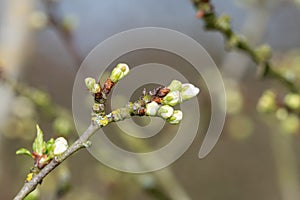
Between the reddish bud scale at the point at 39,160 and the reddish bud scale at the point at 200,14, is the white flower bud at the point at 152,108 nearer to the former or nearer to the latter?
the reddish bud scale at the point at 39,160

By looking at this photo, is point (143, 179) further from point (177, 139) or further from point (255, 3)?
point (255, 3)

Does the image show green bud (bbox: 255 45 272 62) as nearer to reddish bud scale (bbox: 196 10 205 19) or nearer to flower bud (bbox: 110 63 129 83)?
reddish bud scale (bbox: 196 10 205 19)

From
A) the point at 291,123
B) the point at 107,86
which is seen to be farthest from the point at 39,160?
the point at 291,123

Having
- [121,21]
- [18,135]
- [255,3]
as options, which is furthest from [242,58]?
[121,21]

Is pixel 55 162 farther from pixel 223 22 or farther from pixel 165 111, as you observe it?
pixel 223 22

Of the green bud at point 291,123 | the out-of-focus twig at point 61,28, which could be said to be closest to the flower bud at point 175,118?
the green bud at point 291,123

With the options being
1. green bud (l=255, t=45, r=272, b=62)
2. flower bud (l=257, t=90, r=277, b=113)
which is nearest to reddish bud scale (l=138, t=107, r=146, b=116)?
green bud (l=255, t=45, r=272, b=62)
